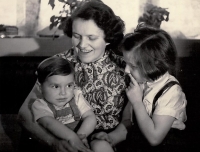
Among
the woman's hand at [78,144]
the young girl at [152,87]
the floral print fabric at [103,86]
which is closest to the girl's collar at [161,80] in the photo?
the young girl at [152,87]

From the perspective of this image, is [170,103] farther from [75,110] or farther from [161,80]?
[75,110]

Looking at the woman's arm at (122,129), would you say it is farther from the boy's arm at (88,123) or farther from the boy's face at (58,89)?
the boy's face at (58,89)

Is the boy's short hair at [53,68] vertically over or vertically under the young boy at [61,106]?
over

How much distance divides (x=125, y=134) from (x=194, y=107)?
0.34 metres

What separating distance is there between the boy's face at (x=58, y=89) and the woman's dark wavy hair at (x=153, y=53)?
0.22 m

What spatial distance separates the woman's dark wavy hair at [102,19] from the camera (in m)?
1.03

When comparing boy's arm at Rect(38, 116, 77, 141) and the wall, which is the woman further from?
the wall

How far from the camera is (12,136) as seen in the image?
1.19m

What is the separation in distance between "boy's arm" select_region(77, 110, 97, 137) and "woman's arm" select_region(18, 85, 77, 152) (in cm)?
9

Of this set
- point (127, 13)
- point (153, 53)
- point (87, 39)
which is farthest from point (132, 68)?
point (127, 13)

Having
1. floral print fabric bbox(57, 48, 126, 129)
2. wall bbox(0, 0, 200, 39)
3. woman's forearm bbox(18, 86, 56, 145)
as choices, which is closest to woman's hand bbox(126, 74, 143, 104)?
floral print fabric bbox(57, 48, 126, 129)

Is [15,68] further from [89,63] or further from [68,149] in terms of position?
[68,149]

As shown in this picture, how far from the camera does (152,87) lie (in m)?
0.94

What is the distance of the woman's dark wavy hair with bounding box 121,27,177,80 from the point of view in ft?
3.05
